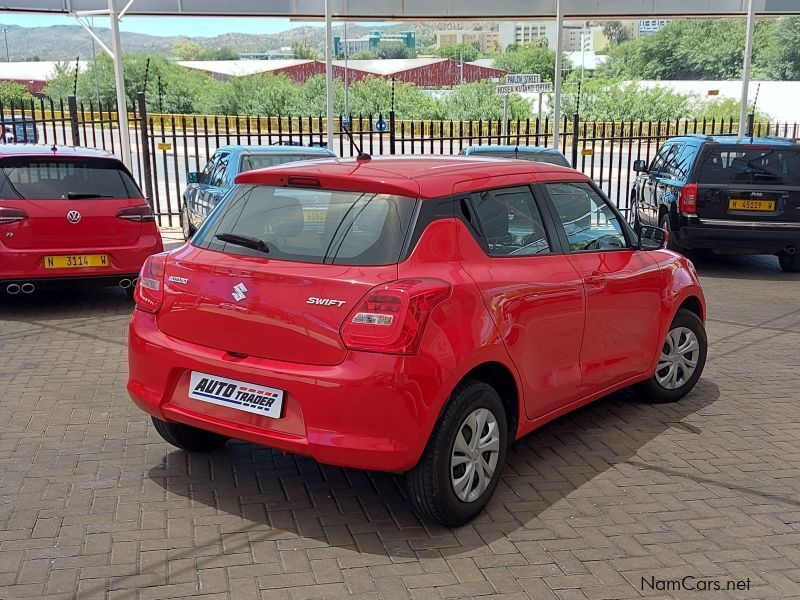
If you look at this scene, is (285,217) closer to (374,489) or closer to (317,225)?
(317,225)

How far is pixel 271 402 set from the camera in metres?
4.00

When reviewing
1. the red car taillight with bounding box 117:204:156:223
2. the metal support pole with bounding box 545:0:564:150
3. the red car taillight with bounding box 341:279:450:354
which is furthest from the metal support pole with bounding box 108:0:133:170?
the red car taillight with bounding box 341:279:450:354

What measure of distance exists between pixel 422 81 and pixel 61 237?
8960cm

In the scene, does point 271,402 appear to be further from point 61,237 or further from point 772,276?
point 772,276

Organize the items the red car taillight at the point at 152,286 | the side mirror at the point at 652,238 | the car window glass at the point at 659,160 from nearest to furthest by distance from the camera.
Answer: the red car taillight at the point at 152,286 < the side mirror at the point at 652,238 < the car window glass at the point at 659,160

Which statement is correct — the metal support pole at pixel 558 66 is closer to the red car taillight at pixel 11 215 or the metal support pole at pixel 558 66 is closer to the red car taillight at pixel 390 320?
the red car taillight at pixel 11 215

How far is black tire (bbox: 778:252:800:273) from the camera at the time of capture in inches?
471

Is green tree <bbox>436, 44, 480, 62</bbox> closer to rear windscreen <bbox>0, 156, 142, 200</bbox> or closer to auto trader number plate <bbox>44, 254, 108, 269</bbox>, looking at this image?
rear windscreen <bbox>0, 156, 142, 200</bbox>

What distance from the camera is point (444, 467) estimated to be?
400 centimetres

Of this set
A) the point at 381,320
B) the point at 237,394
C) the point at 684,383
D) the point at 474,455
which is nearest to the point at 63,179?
the point at 237,394

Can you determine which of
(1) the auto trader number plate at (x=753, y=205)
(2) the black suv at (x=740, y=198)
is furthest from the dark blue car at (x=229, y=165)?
(1) the auto trader number plate at (x=753, y=205)

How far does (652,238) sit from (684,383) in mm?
1123

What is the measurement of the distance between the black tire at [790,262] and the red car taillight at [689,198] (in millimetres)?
1607

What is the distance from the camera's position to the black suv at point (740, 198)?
11.2 meters
